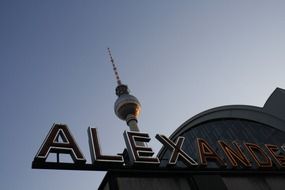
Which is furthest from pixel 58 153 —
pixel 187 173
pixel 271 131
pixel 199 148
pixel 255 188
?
pixel 271 131

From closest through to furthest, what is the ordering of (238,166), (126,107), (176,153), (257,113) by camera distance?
1. (176,153)
2. (238,166)
3. (257,113)
4. (126,107)

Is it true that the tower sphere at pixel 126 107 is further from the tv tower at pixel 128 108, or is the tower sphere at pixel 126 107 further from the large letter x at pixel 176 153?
the large letter x at pixel 176 153

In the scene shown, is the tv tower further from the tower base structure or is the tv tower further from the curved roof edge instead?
the tower base structure

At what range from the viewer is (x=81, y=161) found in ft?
53.6

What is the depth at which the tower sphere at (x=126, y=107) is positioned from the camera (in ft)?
212

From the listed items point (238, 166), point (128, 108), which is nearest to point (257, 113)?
point (238, 166)

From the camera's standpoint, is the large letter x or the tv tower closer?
the large letter x

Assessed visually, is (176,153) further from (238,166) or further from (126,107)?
(126,107)

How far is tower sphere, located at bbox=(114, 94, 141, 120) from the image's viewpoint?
6469cm

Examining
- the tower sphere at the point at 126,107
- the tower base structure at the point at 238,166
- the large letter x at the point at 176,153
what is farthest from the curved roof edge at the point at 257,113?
the tower sphere at the point at 126,107

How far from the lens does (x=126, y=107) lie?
212 ft

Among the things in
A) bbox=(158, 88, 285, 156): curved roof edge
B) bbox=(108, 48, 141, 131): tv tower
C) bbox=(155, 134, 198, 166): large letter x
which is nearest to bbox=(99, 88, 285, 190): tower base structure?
bbox=(158, 88, 285, 156): curved roof edge

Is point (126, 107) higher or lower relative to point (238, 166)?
higher

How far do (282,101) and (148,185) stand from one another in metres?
23.3
